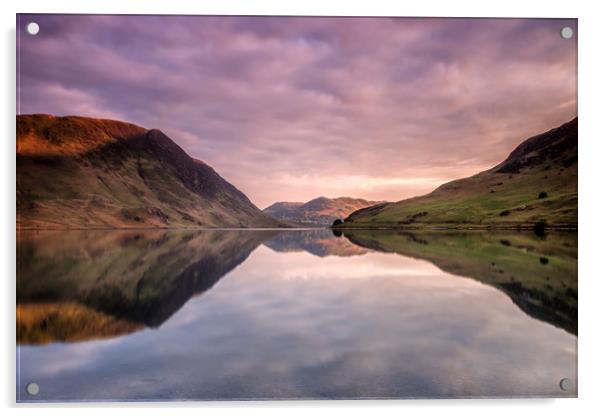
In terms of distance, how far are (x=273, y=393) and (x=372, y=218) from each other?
15.7 meters

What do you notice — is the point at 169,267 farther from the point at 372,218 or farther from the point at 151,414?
the point at 372,218

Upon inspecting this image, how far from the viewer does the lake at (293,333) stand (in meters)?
7.27

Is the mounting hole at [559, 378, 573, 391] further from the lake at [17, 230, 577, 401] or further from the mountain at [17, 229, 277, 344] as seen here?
the mountain at [17, 229, 277, 344]

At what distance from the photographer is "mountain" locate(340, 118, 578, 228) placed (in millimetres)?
10586

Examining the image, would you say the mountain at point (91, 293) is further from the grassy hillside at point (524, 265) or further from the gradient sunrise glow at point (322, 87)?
the grassy hillside at point (524, 265)

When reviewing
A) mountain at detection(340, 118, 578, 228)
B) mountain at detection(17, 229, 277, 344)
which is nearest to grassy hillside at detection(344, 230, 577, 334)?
mountain at detection(340, 118, 578, 228)

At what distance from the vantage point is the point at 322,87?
1252 centimetres

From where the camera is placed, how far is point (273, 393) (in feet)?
23.8

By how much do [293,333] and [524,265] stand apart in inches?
403

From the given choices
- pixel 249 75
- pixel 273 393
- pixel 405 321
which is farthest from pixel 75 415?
pixel 249 75

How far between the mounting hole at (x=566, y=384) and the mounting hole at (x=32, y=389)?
11337mm

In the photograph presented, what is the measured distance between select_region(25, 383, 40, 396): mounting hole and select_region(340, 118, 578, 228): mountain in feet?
42.5

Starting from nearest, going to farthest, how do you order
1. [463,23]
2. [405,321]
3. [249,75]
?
[405,321], [463,23], [249,75]

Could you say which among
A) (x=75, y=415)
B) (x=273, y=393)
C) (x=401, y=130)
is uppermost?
(x=401, y=130)
